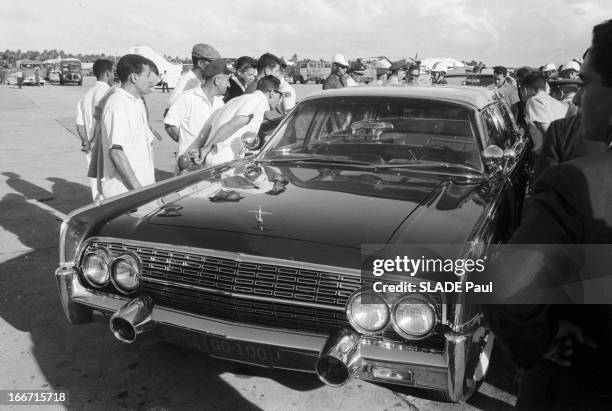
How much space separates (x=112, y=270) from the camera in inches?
115

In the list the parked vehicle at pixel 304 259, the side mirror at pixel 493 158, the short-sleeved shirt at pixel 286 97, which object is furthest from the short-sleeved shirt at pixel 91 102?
the side mirror at pixel 493 158

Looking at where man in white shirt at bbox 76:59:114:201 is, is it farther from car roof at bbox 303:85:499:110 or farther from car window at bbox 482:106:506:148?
car window at bbox 482:106:506:148

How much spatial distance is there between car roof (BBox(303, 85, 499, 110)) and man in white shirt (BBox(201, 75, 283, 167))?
0.78 m

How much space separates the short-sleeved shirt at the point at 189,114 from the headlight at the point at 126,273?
249cm

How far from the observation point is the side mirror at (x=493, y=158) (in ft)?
11.3

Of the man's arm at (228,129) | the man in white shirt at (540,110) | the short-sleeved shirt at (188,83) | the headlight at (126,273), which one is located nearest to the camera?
the headlight at (126,273)

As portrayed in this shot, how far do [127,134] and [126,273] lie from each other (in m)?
1.51

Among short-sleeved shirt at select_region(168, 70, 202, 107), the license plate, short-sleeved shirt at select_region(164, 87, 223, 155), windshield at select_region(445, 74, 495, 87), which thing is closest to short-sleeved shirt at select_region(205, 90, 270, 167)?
short-sleeved shirt at select_region(164, 87, 223, 155)

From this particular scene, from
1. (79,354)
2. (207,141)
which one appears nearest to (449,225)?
(79,354)

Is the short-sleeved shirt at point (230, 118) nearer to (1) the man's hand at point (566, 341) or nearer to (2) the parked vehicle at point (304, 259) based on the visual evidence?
(2) the parked vehicle at point (304, 259)

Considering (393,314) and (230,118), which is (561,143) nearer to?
(393,314)

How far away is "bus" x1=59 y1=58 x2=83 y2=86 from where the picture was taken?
44531mm

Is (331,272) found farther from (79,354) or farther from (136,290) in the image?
(79,354)

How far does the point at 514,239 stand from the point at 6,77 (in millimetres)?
54374
